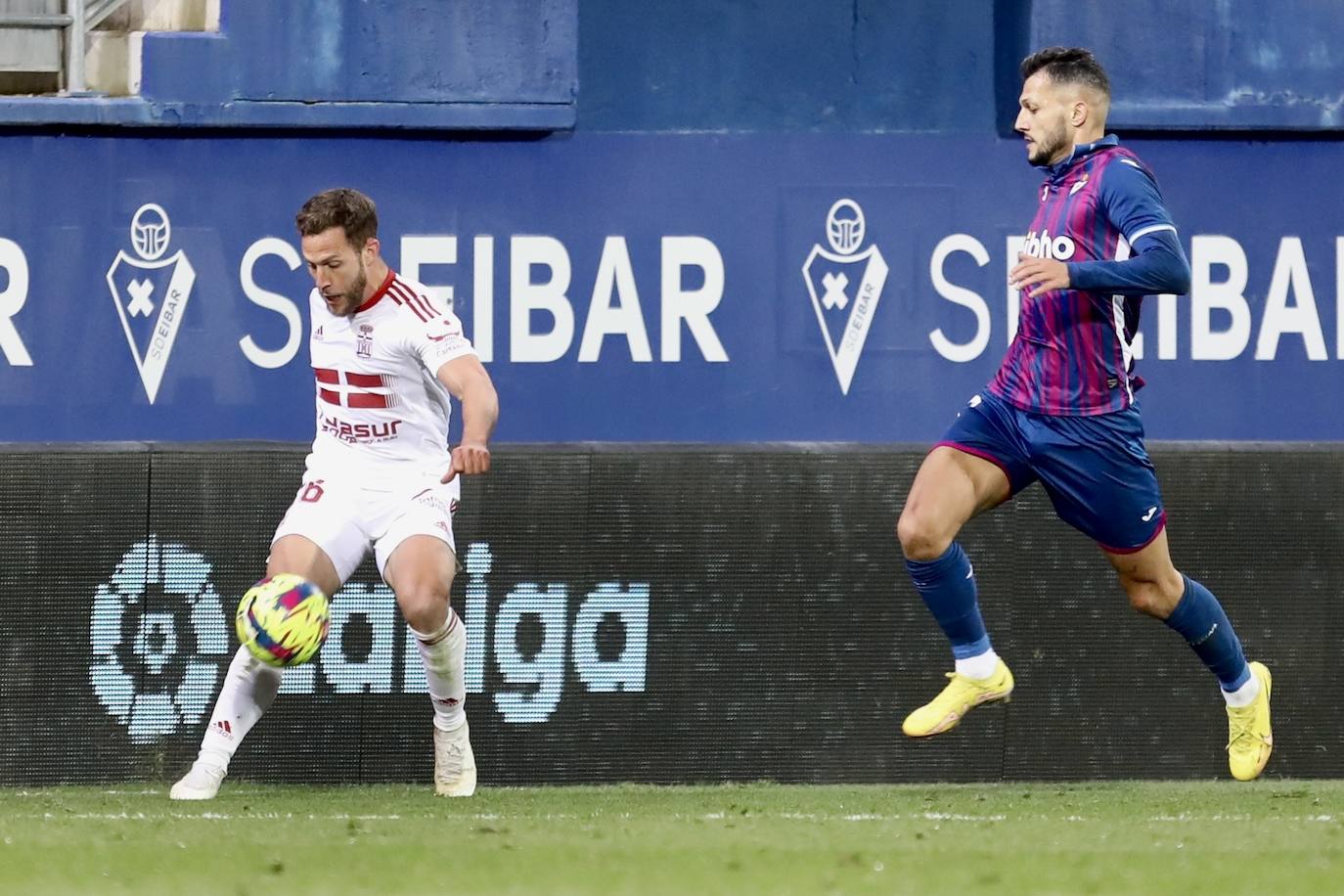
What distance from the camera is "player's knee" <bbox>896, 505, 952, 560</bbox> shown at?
22.0ft

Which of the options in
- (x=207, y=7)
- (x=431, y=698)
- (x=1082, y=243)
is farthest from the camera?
(x=207, y=7)

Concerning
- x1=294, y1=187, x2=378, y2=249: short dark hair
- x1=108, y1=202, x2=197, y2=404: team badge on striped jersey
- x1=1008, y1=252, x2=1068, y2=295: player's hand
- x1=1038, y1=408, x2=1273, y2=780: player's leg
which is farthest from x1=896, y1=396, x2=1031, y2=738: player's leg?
x1=108, y1=202, x2=197, y2=404: team badge on striped jersey

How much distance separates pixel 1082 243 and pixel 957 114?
6112 millimetres

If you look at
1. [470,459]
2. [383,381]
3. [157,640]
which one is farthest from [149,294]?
[470,459]

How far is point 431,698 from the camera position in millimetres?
7438

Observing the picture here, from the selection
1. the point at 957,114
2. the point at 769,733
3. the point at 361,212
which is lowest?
the point at 769,733

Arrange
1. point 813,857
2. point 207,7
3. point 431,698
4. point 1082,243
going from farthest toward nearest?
point 207,7, point 431,698, point 1082,243, point 813,857

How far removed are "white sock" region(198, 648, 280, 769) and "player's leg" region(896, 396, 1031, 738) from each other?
7.00 ft

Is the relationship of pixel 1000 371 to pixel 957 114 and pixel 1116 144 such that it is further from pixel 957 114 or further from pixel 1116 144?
pixel 957 114

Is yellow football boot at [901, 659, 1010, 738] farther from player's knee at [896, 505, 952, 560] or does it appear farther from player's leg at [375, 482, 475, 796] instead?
player's leg at [375, 482, 475, 796]

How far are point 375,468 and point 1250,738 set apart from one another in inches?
121

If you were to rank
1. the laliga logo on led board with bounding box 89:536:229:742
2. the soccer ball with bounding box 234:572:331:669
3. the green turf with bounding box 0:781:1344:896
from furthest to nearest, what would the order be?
1. the laliga logo on led board with bounding box 89:536:229:742
2. the soccer ball with bounding box 234:572:331:669
3. the green turf with bounding box 0:781:1344:896

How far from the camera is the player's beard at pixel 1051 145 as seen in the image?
6742 mm

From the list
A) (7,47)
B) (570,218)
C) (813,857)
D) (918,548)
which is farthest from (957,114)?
(813,857)
